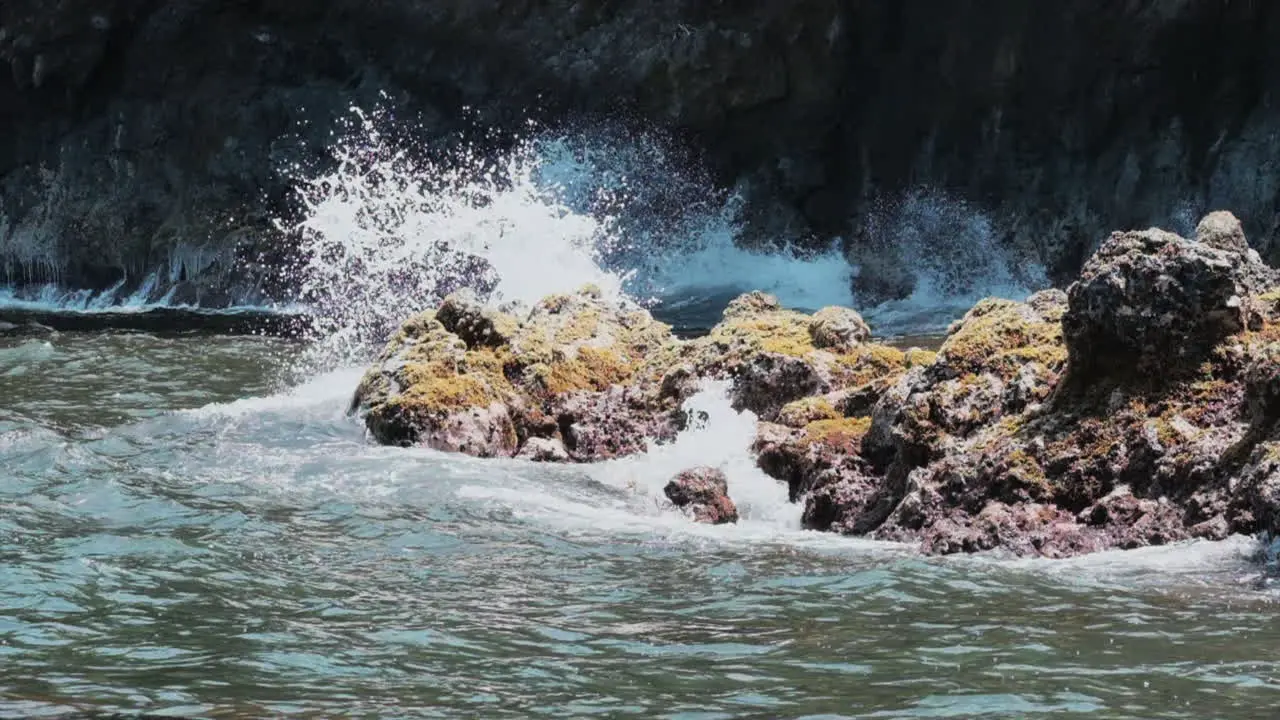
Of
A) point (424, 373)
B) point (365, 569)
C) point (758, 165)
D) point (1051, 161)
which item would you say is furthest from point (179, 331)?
point (365, 569)

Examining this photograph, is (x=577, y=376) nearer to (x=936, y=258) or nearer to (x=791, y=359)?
(x=791, y=359)

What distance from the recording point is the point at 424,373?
1319cm

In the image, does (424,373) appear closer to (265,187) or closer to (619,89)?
(619,89)

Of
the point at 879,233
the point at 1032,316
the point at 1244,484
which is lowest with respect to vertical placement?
the point at 1244,484

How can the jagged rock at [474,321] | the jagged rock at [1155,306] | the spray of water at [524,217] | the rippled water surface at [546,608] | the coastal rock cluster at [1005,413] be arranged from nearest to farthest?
1. the rippled water surface at [546,608]
2. the coastal rock cluster at [1005,413]
3. the jagged rock at [1155,306]
4. the jagged rock at [474,321]
5. the spray of water at [524,217]

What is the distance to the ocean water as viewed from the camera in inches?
240

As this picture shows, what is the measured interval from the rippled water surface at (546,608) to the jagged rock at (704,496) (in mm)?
158

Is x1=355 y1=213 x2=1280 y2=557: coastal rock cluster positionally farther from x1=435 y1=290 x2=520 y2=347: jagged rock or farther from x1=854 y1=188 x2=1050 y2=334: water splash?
x1=854 y1=188 x2=1050 y2=334: water splash

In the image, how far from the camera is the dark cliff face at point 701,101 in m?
27.4

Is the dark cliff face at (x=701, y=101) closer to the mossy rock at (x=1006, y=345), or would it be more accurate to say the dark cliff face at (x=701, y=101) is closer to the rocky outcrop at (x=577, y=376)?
the rocky outcrop at (x=577, y=376)

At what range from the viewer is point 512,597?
7965 mm

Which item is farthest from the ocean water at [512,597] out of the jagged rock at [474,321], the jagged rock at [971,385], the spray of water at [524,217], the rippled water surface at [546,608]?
the spray of water at [524,217]

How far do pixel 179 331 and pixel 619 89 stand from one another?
1097 centimetres

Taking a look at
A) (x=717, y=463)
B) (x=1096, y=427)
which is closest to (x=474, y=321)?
(x=717, y=463)
